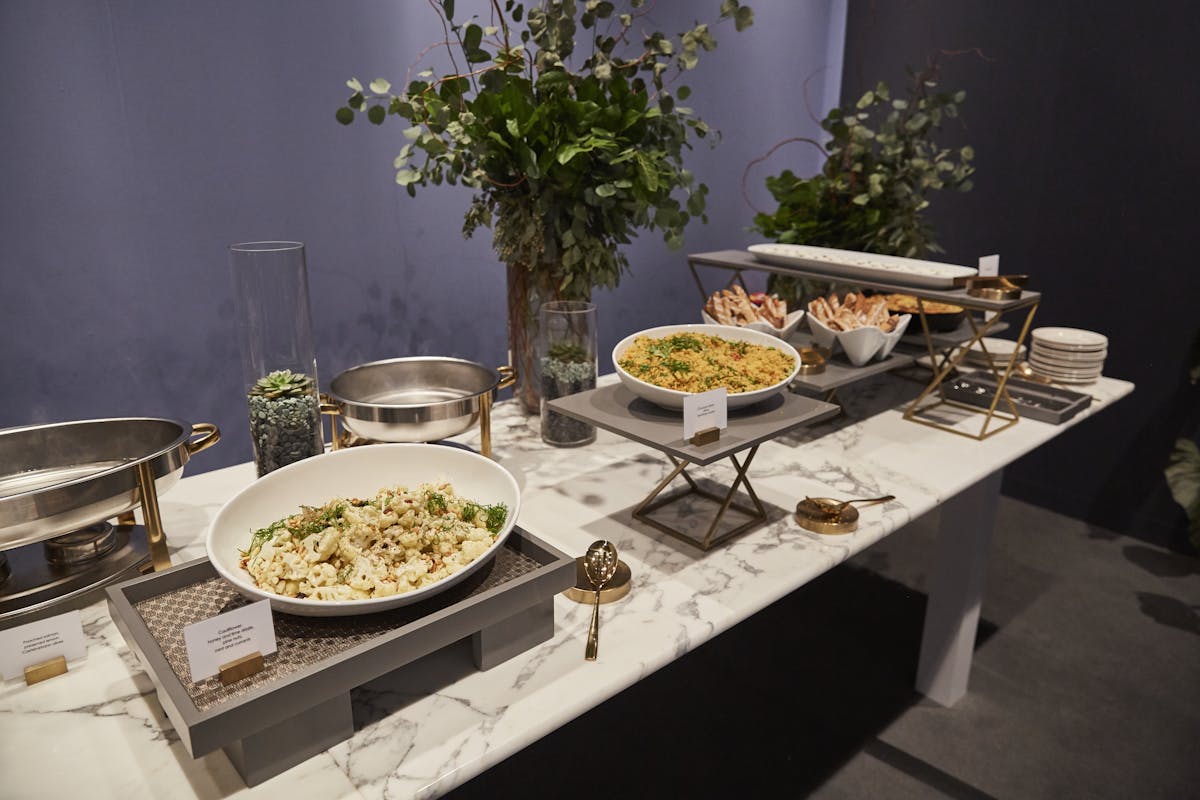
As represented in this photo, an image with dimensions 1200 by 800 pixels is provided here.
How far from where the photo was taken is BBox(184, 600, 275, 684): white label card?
772mm

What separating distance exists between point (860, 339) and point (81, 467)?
1.39 meters

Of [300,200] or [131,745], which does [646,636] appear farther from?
[300,200]

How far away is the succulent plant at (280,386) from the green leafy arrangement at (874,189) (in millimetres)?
1393

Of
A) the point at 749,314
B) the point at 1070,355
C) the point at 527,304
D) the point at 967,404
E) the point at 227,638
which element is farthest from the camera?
the point at 1070,355

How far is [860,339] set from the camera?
5.49 ft

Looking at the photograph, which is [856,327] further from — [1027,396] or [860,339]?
[1027,396]

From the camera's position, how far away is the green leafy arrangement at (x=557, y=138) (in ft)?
4.72

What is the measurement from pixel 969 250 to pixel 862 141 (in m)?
1.22

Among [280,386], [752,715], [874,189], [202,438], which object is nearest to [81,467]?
[202,438]

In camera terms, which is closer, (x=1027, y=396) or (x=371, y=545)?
(x=371, y=545)

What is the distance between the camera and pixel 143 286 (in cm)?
193

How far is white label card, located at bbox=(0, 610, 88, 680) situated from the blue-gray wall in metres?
1.14

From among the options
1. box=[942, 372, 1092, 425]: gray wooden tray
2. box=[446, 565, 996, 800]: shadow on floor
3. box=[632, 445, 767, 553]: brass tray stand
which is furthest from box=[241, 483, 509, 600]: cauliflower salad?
box=[942, 372, 1092, 425]: gray wooden tray

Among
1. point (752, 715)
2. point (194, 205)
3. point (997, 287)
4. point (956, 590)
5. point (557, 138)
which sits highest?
point (557, 138)
